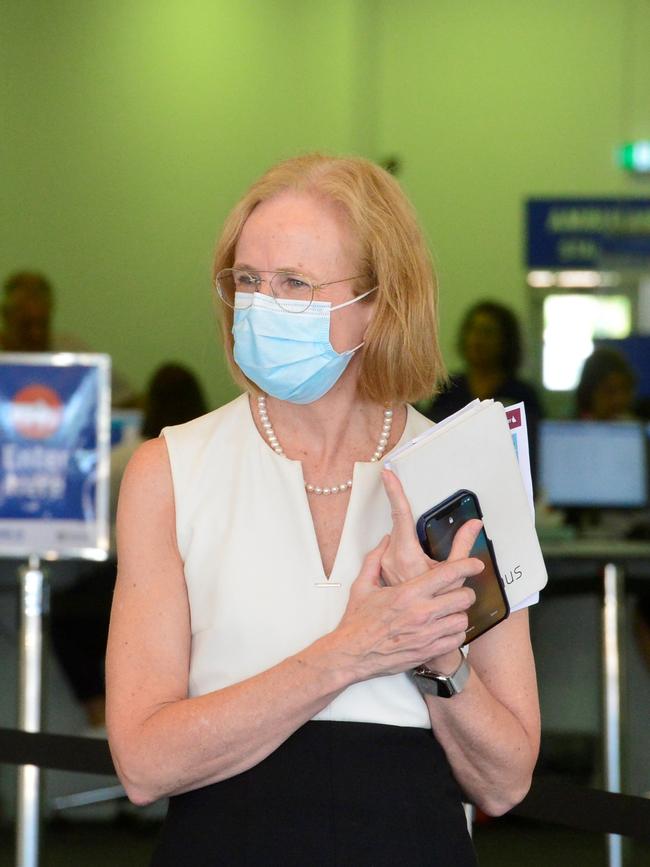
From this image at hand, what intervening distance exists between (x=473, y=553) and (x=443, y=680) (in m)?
0.15

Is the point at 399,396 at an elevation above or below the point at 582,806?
above

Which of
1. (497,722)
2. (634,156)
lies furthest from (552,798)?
(634,156)

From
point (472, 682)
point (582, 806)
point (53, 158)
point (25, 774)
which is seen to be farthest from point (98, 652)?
point (472, 682)

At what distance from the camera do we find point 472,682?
5.30ft

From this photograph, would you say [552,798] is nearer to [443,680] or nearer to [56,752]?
[443,680]

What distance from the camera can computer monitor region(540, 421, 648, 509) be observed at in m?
5.93

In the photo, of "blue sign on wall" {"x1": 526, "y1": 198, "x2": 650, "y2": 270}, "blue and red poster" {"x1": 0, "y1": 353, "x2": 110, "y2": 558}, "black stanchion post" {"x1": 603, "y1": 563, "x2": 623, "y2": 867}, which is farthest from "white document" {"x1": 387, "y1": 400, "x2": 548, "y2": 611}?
"blue sign on wall" {"x1": 526, "y1": 198, "x2": 650, "y2": 270}

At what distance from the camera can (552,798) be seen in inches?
80.8

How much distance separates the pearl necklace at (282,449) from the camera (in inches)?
68.3

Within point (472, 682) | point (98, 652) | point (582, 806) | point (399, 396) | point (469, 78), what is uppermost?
point (469, 78)

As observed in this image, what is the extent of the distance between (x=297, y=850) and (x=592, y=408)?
200 inches

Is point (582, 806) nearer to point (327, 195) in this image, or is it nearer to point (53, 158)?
point (327, 195)

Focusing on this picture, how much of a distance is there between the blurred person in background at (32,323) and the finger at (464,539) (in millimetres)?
4386

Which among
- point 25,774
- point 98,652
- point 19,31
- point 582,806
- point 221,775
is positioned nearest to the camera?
point 221,775
